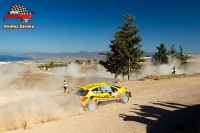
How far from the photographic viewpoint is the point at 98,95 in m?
14.4

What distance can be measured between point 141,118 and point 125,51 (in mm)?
19503

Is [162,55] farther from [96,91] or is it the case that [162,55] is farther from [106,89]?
[96,91]

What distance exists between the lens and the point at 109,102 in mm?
15031

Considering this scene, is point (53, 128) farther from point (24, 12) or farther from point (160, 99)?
point (24, 12)

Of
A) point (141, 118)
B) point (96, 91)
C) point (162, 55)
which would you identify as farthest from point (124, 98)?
point (162, 55)

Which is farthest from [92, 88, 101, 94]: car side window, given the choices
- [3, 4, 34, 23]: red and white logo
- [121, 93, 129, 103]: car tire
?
[3, 4, 34, 23]: red and white logo

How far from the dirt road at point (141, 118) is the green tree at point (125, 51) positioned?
14.7m

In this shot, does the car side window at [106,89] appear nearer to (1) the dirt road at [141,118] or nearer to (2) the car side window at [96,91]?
(2) the car side window at [96,91]

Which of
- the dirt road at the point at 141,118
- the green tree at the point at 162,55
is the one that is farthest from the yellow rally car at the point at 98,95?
the green tree at the point at 162,55

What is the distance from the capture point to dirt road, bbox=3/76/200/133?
1047 centimetres

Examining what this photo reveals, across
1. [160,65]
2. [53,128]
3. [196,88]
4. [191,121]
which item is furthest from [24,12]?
[160,65]

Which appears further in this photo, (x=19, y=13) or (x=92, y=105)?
(x=19, y=13)

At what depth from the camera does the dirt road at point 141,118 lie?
412 inches

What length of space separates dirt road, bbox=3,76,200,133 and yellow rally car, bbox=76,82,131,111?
0.43 meters
